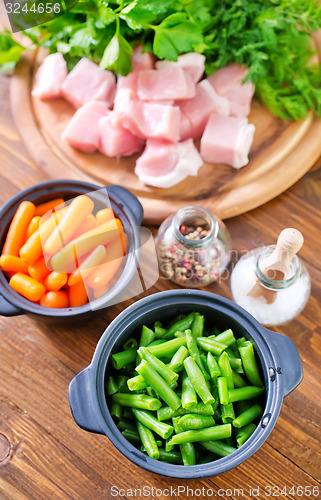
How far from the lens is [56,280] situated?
1.59 meters

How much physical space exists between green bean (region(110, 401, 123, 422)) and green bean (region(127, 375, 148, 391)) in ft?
0.27

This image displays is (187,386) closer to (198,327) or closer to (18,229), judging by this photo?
(198,327)

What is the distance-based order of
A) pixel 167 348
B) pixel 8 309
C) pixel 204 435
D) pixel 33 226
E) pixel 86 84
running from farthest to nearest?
pixel 86 84 → pixel 33 226 → pixel 8 309 → pixel 167 348 → pixel 204 435

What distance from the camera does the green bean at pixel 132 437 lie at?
1394mm

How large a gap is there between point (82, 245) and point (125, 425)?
55cm

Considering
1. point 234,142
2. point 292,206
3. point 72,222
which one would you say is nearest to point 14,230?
point 72,222

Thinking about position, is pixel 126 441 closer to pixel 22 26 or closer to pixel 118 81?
pixel 118 81

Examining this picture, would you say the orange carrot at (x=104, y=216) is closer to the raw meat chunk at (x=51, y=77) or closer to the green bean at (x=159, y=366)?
the green bean at (x=159, y=366)

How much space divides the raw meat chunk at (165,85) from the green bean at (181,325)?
33.6 inches

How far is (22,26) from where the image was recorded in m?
2.00

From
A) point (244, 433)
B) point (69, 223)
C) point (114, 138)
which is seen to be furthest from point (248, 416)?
point (114, 138)

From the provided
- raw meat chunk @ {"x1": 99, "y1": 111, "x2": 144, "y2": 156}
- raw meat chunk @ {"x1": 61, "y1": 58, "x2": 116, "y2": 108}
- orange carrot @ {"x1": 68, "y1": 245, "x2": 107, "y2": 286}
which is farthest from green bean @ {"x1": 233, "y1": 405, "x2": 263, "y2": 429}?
raw meat chunk @ {"x1": 61, "y1": 58, "x2": 116, "y2": 108}

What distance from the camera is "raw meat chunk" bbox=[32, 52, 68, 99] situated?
6.45 feet

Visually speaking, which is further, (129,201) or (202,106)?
(202,106)
